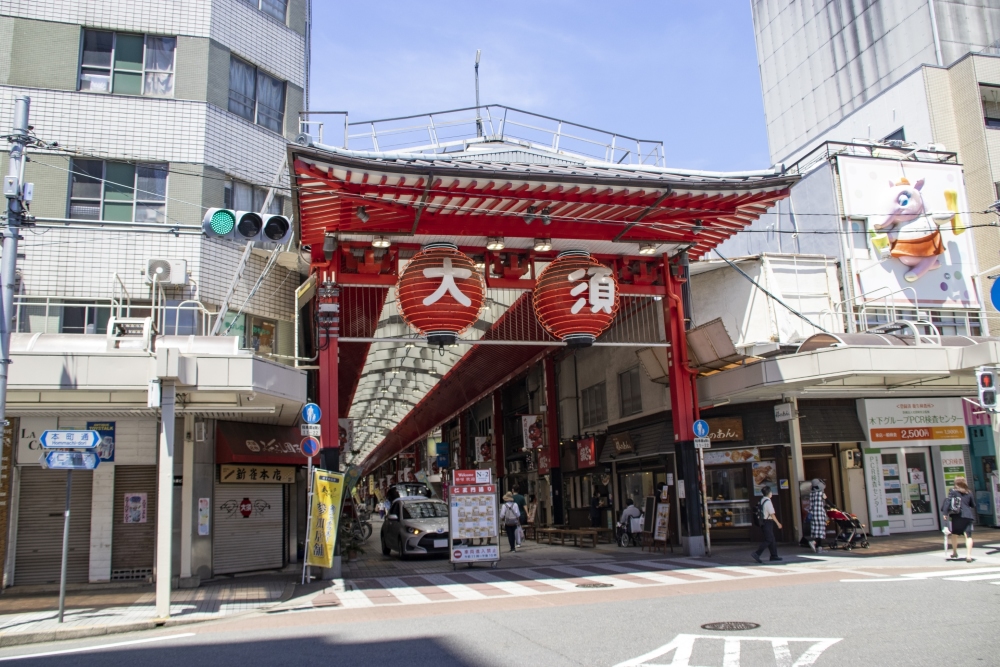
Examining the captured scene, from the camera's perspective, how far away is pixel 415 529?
21906mm

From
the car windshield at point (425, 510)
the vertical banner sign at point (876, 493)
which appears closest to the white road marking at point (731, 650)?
the vertical banner sign at point (876, 493)

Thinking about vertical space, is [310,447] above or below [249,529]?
above

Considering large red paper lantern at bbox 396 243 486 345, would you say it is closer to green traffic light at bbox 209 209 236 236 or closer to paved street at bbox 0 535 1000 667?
green traffic light at bbox 209 209 236 236

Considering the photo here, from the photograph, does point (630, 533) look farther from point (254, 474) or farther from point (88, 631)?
point (88, 631)

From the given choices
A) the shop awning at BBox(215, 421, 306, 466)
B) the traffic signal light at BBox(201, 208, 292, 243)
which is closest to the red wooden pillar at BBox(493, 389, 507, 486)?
the shop awning at BBox(215, 421, 306, 466)

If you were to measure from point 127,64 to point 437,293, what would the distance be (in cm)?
992

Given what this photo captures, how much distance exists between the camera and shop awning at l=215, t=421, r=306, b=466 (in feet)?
57.7

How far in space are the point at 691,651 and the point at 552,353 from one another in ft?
72.3

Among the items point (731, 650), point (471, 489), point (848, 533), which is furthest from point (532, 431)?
point (731, 650)

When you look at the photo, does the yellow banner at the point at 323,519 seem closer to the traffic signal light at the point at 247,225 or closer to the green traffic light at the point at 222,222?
the traffic signal light at the point at 247,225

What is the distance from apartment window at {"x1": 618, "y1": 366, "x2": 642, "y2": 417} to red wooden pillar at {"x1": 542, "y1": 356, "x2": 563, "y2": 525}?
5.09m

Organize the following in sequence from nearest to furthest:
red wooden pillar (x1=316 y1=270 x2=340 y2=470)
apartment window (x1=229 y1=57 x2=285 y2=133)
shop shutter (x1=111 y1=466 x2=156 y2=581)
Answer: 1. shop shutter (x1=111 y1=466 x2=156 y2=581)
2. red wooden pillar (x1=316 y1=270 x2=340 y2=470)
3. apartment window (x1=229 y1=57 x2=285 y2=133)

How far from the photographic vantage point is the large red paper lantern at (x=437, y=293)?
16375 millimetres

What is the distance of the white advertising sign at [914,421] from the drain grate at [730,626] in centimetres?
1388
